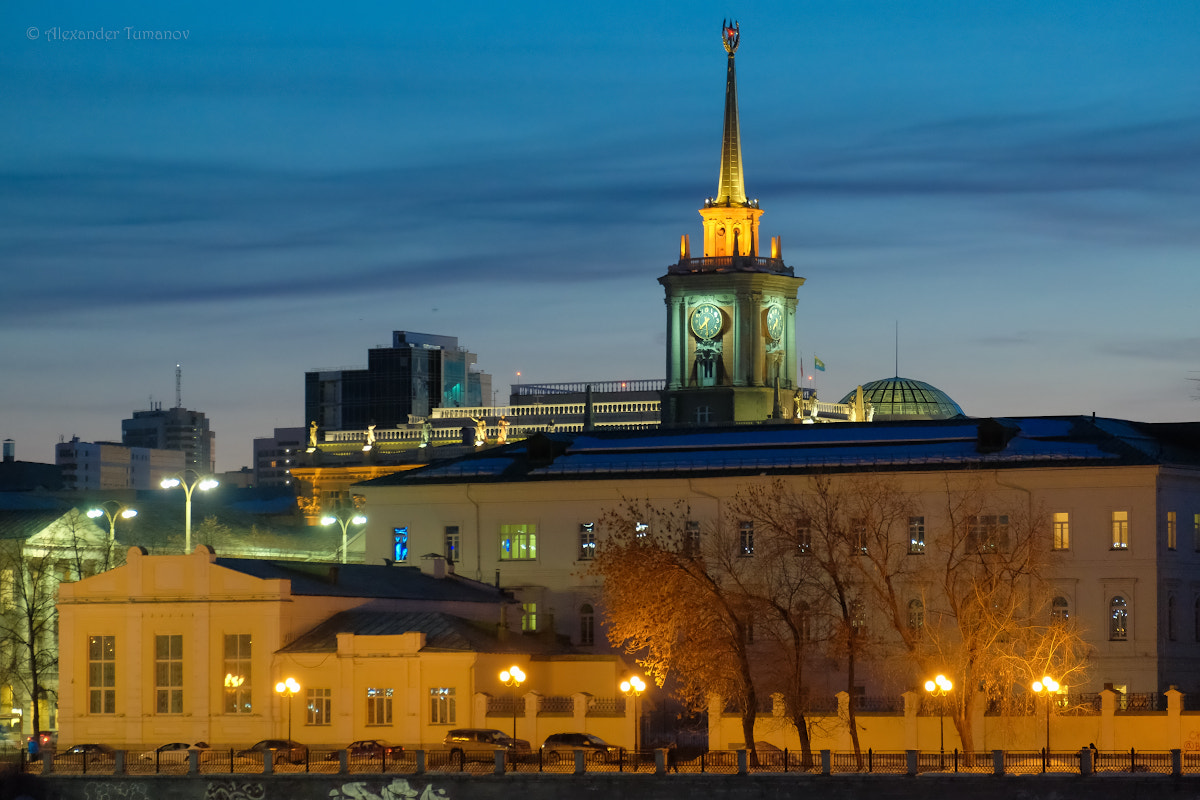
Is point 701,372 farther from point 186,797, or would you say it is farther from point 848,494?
point 186,797

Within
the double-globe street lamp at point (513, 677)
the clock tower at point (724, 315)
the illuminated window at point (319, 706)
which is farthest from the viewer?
the clock tower at point (724, 315)

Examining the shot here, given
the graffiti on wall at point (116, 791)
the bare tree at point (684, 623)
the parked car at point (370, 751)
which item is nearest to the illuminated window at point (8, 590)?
the bare tree at point (684, 623)

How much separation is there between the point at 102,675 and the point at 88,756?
11.8 metres

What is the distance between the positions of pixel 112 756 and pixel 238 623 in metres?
10.5

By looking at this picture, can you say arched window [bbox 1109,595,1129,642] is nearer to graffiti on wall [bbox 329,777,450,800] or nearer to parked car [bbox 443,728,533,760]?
parked car [bbox 443,728,533,760]

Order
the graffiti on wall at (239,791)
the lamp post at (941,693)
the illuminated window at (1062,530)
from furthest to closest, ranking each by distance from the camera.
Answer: the illuminated window at (1062,530) < the lamp post at (941,693) < the graffiti on wall at (239,791)

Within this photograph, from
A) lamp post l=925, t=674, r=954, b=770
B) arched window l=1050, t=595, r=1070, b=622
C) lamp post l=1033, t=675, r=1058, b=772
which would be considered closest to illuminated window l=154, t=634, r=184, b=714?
lamp post l=925, t=674, r=954, b=770

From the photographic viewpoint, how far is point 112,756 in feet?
279

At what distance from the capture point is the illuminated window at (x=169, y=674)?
94.5 metres

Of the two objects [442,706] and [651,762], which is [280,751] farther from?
[651,762]

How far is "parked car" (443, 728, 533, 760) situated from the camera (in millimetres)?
83750

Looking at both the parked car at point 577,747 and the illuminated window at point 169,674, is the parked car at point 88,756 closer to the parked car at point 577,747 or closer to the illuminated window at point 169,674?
the illuminated window at point 169,674

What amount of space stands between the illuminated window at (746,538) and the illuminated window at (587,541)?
7064 mm

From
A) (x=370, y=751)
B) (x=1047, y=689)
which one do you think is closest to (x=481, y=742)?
(x=370, y=751)
